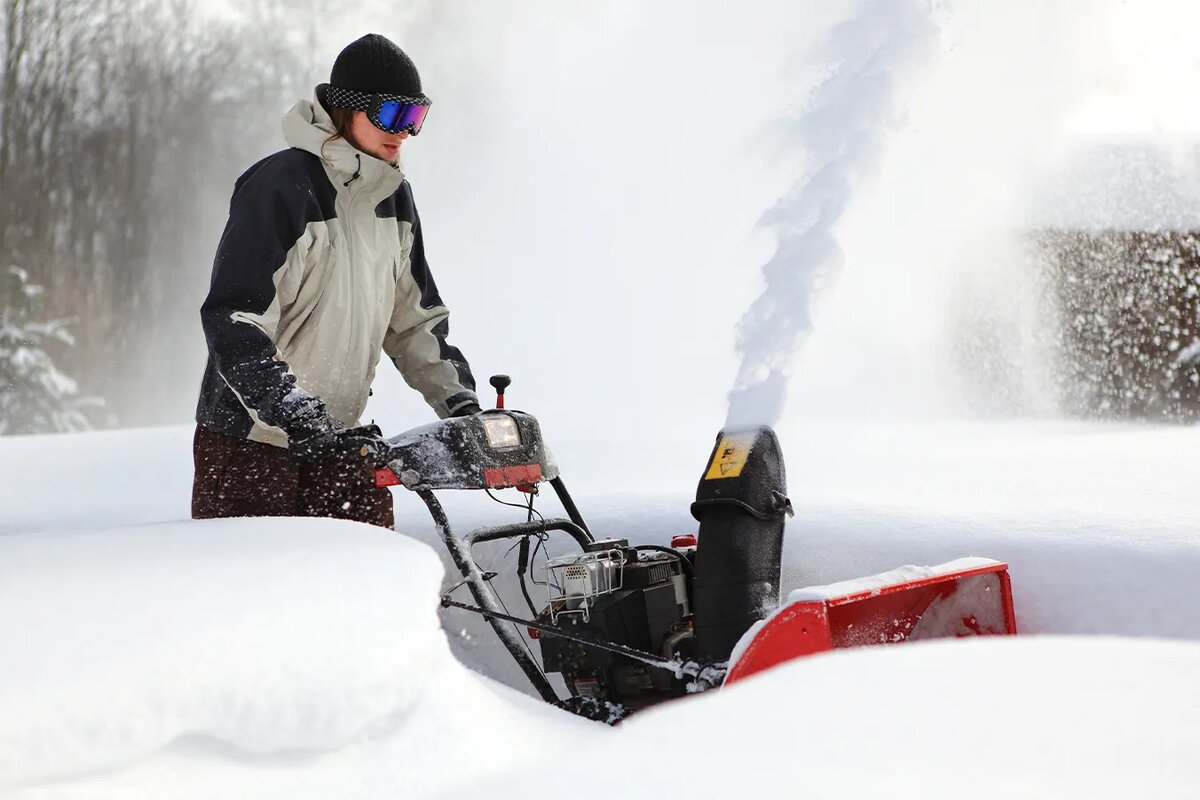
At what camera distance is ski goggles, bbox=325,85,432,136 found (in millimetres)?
2504

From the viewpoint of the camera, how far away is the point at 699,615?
2477 millimetres

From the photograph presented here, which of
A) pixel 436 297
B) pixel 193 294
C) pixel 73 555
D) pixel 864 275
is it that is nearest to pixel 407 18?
pixel 193 294

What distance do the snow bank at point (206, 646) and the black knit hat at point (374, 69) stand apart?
1294 millimetres

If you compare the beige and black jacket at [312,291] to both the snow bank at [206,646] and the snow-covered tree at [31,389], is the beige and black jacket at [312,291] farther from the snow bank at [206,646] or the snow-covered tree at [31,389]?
the snow-covered tree at [31,389]

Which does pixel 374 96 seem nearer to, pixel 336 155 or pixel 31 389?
pixel 336 155

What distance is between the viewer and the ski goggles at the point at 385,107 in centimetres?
250

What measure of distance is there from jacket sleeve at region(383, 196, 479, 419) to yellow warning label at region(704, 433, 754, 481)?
2.05 ft

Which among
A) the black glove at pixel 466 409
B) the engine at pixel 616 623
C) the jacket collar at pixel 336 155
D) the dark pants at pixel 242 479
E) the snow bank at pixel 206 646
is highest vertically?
the jacket collar at pixel 336 155

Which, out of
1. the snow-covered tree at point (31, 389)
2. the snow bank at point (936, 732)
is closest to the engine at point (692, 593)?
the snow bank at point (936, 732)

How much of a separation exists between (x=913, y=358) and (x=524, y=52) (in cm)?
808

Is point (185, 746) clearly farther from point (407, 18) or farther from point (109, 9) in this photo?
point (109, 9)

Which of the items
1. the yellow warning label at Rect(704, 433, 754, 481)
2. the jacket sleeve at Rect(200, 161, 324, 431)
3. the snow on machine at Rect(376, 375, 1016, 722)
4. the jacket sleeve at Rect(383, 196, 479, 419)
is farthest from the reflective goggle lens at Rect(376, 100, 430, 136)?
the yellow warning label at Rect(704, 433, 754, 481)

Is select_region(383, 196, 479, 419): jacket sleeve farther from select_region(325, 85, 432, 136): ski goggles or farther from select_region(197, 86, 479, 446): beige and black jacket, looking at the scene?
select_region(325, 85, 432, 136): ski goggles

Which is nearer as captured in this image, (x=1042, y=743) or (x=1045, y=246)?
(x=1042, y=743)
